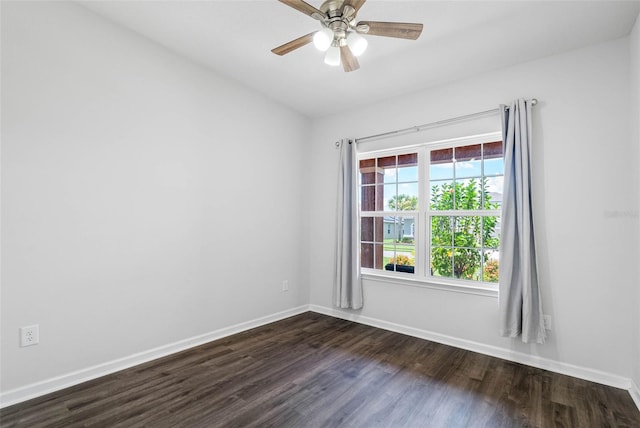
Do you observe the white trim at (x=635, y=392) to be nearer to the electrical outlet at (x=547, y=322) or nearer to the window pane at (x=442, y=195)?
the electrical outlet at (x=547, y=322)

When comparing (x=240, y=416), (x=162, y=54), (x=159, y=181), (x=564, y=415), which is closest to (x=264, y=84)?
(x=162, y=54)

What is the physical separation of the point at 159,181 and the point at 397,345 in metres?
2.73

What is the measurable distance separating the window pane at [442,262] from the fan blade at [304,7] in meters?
2.53

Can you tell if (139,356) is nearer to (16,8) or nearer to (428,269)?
(16,8)

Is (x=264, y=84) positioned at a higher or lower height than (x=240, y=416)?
higher

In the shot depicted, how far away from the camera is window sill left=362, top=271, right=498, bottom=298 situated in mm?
2971

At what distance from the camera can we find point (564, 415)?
1.97m

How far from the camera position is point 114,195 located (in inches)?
95.6

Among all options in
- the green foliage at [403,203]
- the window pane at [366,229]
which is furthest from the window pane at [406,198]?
the window pane at [366,229]

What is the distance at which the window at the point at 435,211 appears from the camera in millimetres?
3074

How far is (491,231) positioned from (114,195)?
3.37 metres

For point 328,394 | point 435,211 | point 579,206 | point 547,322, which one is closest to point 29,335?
point 328,394

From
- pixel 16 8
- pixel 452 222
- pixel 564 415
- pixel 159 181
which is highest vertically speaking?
pixel 16 8

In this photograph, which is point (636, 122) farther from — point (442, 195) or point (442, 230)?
point (442, 230)
